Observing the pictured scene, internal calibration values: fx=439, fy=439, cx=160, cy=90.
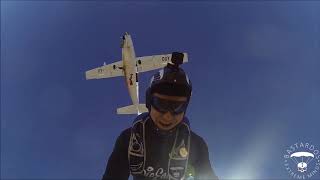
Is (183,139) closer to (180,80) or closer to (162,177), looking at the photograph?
(162,177)

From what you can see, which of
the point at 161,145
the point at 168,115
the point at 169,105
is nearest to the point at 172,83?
the point at 169,105

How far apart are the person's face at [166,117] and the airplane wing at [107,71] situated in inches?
2678

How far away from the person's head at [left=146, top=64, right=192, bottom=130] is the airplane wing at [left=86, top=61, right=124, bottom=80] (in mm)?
68097

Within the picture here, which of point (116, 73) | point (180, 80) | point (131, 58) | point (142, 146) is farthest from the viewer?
point (116, 73)

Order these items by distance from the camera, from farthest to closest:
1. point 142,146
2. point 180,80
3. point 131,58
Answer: point 131,58, point 142,146, point 180,80

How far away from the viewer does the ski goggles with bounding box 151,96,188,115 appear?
6273 mm

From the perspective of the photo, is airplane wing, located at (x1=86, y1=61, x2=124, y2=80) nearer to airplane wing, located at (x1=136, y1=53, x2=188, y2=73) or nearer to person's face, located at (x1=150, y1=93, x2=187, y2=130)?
airplane wing, located at (x1=136, y1=53, x2=188, y2=73)

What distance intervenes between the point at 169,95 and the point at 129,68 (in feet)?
207

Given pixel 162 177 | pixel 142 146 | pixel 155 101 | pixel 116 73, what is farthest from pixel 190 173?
pixel 116 73

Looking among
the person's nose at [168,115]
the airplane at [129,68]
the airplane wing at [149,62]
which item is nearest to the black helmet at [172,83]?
the person's nose at [168,115]

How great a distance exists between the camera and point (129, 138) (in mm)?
6812

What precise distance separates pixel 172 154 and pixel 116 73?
6949 cm

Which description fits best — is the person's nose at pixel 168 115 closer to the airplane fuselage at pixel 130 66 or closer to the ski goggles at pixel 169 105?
the ski goggles at pixel 169 105

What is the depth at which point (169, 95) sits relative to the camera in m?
6.25
